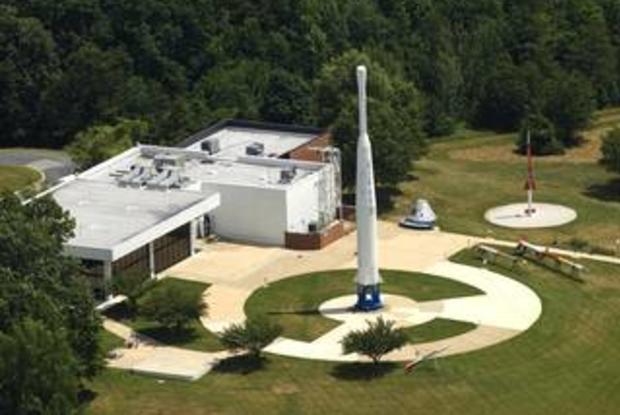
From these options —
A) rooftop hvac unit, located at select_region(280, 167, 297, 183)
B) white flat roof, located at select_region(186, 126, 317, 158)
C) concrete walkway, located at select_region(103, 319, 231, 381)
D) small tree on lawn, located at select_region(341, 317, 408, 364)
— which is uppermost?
white flat roof, located at select_region(186, 126, 317, 158)

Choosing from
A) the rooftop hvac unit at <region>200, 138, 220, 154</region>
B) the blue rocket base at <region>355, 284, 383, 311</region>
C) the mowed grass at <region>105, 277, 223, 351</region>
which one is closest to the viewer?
the mowed grass at <region>105, 277, 223, 351</region>

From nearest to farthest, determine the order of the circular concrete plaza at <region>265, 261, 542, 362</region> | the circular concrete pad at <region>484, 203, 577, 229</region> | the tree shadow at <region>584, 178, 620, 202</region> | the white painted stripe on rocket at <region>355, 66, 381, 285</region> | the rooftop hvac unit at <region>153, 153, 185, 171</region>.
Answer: the circular concrete plaza at <region>265, 261, 542, 362</region> → the white painted stripe on rocket at <region>355, 66, 381, 285</region> → the rooftop hvac unit at <region>153, 153, 185, 171</region> → the circular concrete pad at <region>484, 203, 577, 229</region> → the tree shadow at <region>584, 178, 620, 202</region>

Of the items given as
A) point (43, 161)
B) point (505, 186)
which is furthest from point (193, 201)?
point (43, 161)

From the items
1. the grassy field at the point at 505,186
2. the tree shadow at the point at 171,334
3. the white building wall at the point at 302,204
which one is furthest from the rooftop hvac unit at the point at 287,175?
the tree shadow at the point at 171,334

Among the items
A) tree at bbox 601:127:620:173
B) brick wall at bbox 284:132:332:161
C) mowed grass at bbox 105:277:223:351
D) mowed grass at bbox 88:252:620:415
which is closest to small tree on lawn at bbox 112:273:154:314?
mowed grass at bbox 105:277:223:351

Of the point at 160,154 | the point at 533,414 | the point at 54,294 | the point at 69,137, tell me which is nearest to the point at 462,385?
the point at 533,414

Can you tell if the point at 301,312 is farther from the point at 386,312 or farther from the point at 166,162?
the point at 166,162

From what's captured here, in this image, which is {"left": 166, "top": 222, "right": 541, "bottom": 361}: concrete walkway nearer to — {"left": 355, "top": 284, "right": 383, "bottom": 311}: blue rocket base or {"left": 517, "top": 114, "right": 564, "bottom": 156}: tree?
{"left": 355, "top": 284, "right": 383, "bottom": 311}: blue rocket base
